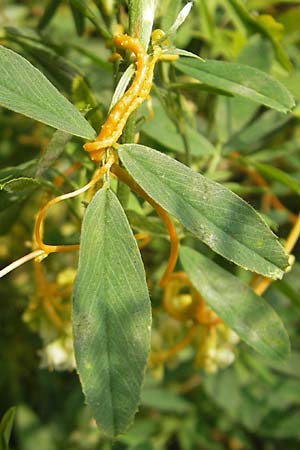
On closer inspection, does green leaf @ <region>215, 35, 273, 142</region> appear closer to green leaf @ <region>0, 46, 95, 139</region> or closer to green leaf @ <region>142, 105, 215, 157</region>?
green leaf @ <region>142, 105, 215, 157</region>

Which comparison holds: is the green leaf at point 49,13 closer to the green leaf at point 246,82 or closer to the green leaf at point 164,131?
the green leaf at point 164,131

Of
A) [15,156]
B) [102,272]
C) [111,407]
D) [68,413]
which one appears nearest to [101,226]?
[102,272]

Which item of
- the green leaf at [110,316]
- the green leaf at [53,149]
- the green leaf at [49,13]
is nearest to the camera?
the green leaf at [110,316]

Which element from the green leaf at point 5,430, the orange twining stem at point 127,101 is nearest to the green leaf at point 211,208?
the orange twining stem at point 127,101

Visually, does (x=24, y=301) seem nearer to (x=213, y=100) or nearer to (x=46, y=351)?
(x=46, y=351)

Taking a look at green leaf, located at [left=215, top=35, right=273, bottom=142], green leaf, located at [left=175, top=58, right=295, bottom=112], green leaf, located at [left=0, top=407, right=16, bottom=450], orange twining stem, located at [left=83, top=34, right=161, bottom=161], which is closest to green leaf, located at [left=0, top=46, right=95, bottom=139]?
orange twining stem, located at [left=83, top=34, right=161, bottom=161]

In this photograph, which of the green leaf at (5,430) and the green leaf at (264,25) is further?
the green leaf at (264,25)
